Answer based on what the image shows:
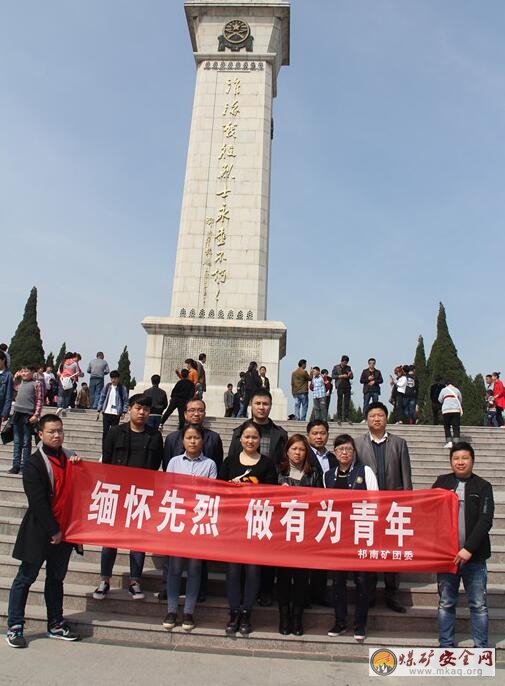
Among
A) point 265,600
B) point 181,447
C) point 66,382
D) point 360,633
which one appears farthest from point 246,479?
point 66,382

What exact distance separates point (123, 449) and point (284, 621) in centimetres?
206

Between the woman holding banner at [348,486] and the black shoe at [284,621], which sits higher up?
the woman holding banner at [348,486]

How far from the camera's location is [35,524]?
→ 4.43 m

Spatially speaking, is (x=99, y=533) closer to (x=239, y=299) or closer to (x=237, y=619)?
(x=237, y=619)

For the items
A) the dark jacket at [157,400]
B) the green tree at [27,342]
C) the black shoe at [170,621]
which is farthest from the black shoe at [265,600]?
the green tree at [27,342]

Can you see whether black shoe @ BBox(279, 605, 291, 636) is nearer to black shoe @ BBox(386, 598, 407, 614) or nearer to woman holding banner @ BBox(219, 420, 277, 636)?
woman holding banner @ BBox(219, 420, 277, 636)

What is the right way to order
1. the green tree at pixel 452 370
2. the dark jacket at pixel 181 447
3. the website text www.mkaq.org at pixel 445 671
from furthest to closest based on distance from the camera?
the green tree at pixel 452 370
the dark jacket at pixel 181 447
the website text www.mkaq.org at pixel 445 671

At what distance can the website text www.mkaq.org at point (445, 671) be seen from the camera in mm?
4078

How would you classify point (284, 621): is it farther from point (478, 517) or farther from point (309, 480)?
point (478, 517)

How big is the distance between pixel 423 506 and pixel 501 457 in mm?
6453

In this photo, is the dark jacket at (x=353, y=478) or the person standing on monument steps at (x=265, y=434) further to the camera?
the person standing on monument steps at (x=265, y=434)

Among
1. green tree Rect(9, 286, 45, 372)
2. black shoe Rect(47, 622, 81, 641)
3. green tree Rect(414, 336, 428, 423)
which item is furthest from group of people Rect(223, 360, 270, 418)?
green tree Rect(9, 286, 45, 372)

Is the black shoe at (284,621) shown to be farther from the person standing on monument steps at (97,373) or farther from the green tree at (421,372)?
the green tree at (421,372)

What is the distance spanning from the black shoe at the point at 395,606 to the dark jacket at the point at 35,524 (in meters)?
2.91
